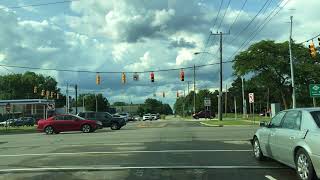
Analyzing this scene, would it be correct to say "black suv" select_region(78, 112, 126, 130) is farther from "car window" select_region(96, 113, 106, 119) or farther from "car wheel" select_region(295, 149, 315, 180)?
"car wheel" select_region(295, 149, 315, 180)

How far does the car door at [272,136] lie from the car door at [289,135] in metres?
0.29

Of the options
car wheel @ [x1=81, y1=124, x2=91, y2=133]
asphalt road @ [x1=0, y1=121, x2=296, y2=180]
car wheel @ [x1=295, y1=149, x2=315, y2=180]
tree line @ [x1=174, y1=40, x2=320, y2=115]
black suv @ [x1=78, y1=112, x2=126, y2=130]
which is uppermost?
tree line @ [x1=174, y1=40, x2=320, y2=115]

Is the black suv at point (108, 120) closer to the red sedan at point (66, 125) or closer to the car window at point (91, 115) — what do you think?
the car window at point (91, 115)

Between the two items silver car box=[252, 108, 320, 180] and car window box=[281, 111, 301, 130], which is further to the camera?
car window box=[281, 111, 301, 130]

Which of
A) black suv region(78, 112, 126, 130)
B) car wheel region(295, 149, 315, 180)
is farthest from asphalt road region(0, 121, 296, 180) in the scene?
black suv region(78, 112, 126, 130)

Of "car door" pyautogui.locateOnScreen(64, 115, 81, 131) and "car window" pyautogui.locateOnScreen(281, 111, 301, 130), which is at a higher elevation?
"car window" pyautogui.locateOnScreen(281, 111, 301, 130)

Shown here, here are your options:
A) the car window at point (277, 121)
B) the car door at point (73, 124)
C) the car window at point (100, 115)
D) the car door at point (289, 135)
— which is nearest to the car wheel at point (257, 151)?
the car window at point (277, 121)

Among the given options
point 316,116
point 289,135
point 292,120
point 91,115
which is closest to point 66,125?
point 91,115

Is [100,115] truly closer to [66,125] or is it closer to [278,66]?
[66,125]

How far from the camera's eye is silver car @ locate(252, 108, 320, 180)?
1000 centimetres

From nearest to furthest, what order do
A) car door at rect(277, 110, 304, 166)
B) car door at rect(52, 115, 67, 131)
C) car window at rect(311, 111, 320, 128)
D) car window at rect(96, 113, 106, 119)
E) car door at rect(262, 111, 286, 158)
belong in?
car window at rect(311, 111, 320, 128)
car door at rect(277, 110, 304, 166)
car door at rect(262, 111, 286, 158)
car door at rect(52, 115, 67, 131)
car window at rect(96, 113, 106, 119)

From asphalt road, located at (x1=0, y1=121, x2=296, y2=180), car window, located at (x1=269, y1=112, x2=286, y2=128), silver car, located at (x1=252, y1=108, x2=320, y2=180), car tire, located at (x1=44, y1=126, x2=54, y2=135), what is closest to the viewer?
silver car, located at (x1=252, y1=108, x2=320, y2=180)

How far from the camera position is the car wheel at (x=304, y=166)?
396 inches

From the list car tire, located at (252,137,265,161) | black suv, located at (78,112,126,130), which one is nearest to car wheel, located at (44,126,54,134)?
black suv, located at (78,112,126,130)
